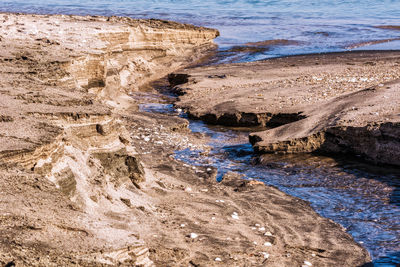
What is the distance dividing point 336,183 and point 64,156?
459cm

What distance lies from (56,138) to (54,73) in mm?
3967

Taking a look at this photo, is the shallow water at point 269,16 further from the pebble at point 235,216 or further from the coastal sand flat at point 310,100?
the pebble at point 235,216

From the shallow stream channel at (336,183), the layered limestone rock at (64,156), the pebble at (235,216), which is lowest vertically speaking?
the shallow stream channel at (336,183)

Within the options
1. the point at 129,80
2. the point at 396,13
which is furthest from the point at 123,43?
the point at 396,13

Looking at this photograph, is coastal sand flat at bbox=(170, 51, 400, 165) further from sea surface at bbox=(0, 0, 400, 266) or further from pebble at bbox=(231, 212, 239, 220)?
pebble at bbox=(231, 212, 239, 220)

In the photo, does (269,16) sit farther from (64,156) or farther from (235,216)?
(64,156)

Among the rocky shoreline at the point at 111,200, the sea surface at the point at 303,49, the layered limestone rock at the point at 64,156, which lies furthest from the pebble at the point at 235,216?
the sea surface at the point at 303,49

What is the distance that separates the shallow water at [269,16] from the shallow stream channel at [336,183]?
10.8 m

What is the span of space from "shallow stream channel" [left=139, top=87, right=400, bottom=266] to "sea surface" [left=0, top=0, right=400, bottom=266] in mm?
13

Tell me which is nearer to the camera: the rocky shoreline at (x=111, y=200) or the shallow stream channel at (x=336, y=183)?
the rocky shoreline at (x=111, y=200)

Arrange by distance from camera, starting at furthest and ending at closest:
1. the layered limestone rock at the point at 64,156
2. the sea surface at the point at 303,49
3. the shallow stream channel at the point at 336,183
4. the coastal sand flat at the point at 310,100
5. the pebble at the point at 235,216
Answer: the coastal sand flat at the point at 310,100 < the sea surface at the point at 303,49 < the shallow stream channel at the point at 336,183 < the pebble at the point at 235,216 < the layered limestone rock at the point at 64,156

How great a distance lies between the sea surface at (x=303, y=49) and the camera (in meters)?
7.60

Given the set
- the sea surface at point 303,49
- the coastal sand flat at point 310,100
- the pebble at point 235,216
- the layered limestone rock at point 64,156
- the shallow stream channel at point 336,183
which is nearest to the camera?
the layered limestone rock at point 64,156

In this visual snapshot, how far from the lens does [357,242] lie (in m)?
6.66
